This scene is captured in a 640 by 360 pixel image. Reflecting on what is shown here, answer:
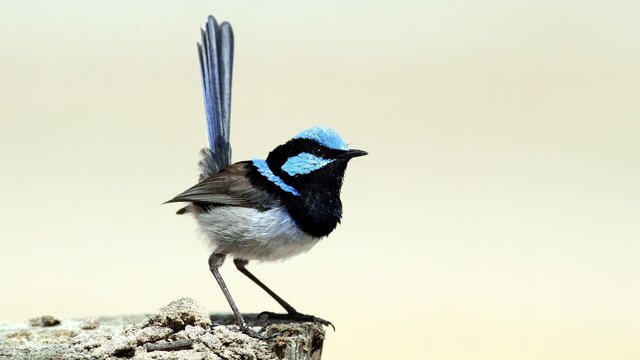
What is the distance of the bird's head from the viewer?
4.52 metres

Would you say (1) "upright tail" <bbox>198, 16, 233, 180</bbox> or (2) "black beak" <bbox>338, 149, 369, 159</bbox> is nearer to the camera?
(2) "black beak" <bbox>338, 149, 369, 159</bbox>

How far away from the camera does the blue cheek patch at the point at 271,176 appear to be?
180 inches

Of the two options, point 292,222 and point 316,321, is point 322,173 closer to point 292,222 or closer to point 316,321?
point 292,222

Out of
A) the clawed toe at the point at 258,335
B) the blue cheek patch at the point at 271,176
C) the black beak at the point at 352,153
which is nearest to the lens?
the clawed toe at the point at 258,335

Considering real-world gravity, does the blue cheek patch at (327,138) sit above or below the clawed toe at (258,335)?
above

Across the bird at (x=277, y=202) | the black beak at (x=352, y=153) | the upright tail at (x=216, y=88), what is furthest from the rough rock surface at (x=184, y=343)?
the upright tail at (x=216, y=88)

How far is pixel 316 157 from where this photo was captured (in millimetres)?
4539

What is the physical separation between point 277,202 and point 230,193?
30 centimetres

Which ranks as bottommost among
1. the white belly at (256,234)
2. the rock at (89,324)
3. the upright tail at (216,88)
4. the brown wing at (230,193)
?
the rock at (89,324)

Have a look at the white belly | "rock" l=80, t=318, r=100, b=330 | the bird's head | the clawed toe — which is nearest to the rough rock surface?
the clawed toe

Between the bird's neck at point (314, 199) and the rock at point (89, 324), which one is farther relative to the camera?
the rock at point (89, 324)

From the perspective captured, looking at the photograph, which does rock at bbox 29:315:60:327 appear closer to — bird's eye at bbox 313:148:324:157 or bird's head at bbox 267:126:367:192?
bird's head at bbox 267:126:367:192

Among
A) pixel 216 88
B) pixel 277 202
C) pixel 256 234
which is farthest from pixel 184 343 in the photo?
pixel 216 88

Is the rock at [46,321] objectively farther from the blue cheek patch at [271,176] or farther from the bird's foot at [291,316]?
the blue cheek patch at [271,176]
